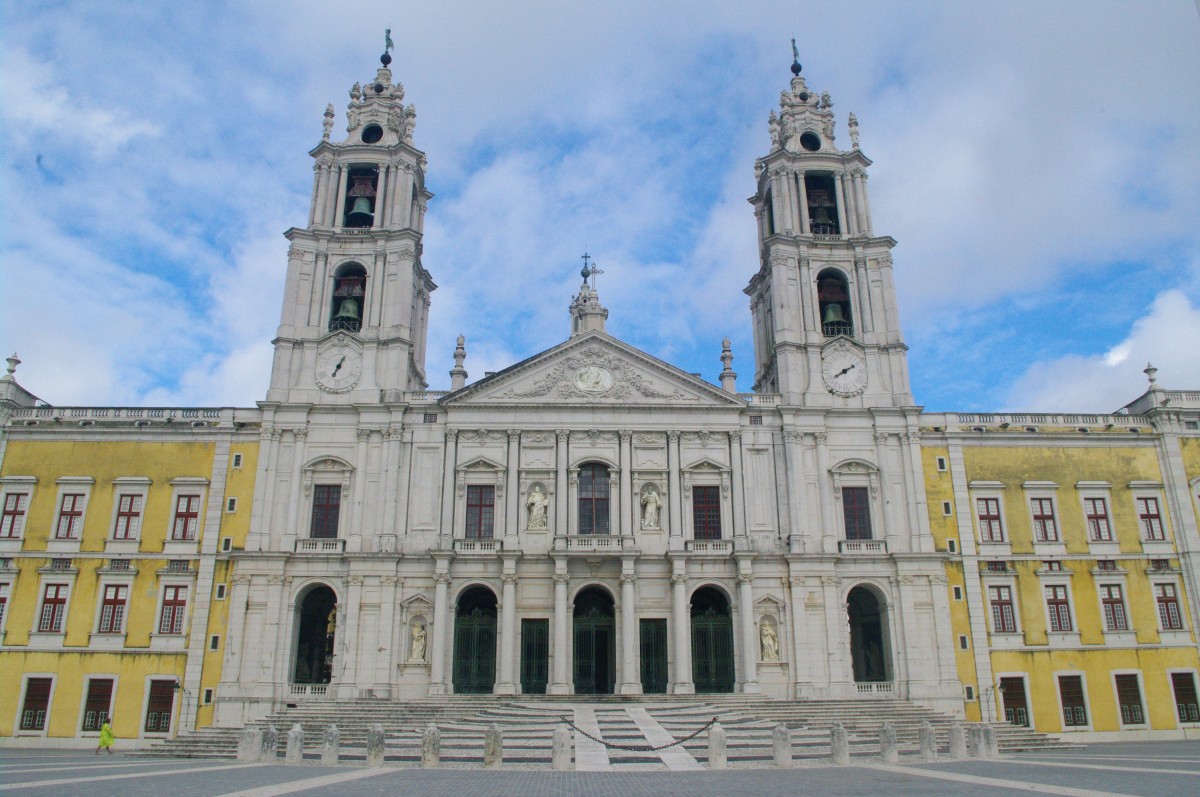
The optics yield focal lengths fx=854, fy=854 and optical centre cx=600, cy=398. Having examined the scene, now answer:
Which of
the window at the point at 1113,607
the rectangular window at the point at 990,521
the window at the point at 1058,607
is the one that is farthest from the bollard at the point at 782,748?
the window at the point at 1113,607

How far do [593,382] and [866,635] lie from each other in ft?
53.4

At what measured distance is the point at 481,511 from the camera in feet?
118

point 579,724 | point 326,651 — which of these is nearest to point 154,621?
point 326,651

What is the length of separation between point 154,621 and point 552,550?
51.9 ft

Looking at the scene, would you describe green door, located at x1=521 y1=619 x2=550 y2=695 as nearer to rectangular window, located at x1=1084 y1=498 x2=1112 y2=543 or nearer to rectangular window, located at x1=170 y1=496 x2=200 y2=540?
rectangular window, located at x1=170 y1=496 x2=200 y2=540

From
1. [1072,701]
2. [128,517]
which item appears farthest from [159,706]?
[1072,701]

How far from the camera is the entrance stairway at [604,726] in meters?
21.6

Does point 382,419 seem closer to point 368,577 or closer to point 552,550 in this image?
point 368,577

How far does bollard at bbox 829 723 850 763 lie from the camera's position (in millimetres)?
20500

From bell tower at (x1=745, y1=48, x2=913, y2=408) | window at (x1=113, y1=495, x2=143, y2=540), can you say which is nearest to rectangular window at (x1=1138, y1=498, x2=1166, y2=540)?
bell tower at (x1=745, y1=48, x2=913, y2=408)

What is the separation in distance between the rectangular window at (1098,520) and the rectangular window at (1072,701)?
5920mm

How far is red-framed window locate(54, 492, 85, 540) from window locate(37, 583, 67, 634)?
2.01m

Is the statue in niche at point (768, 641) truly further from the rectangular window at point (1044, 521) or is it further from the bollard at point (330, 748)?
the bollard at point (330, 748)

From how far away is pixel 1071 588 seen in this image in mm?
34938
